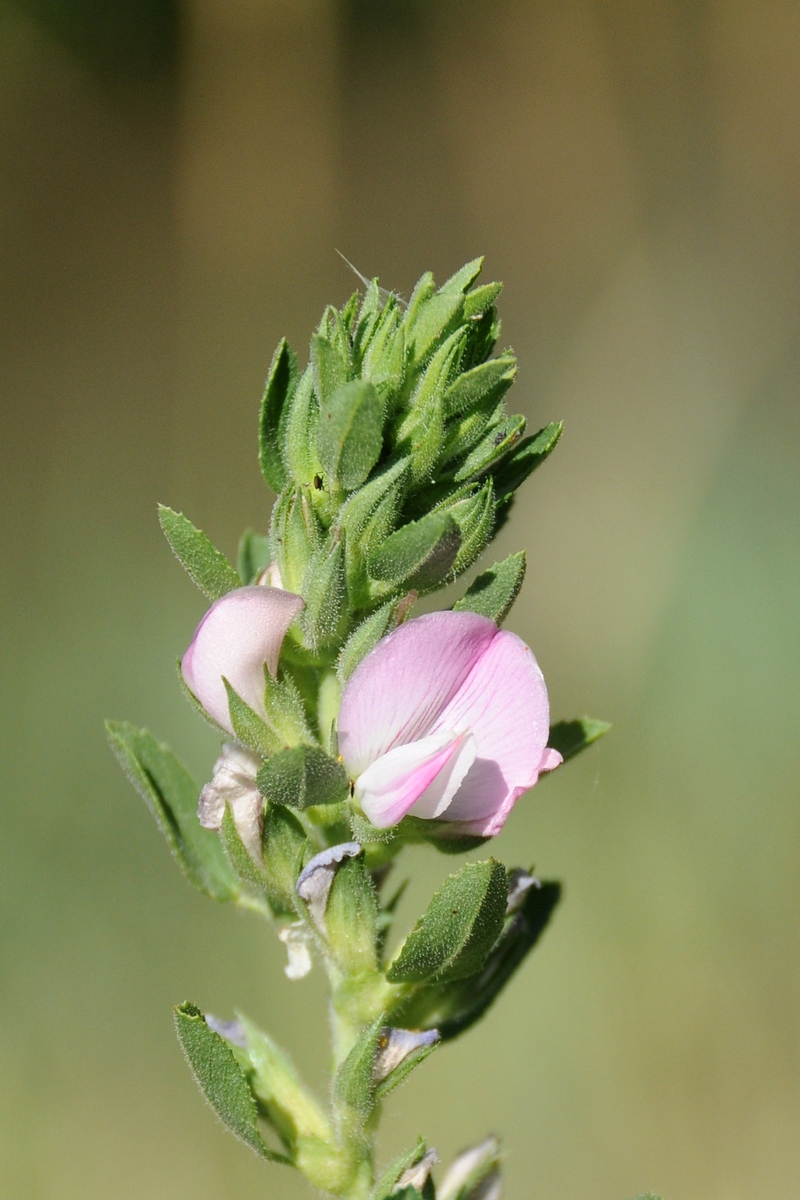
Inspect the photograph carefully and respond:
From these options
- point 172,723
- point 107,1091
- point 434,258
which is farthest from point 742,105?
point 107,1091

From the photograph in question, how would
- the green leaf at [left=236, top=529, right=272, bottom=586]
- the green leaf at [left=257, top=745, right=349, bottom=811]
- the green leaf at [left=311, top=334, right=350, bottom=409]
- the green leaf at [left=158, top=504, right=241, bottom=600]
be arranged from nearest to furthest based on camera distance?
the green leaf at [left=257, top=745, right=349, bottom=811] → the green leaf at [left=311, top=334, right=350, bottom=409] → the green leaf at [left=158, top=504, right=241, bottom=600] → the green leaf at [left=236, top=529, right=272, bottom=586]

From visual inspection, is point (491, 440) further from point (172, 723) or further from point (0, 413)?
point (0, 413)

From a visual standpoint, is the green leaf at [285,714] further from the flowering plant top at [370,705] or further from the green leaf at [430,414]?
the green leaf at [430,414]

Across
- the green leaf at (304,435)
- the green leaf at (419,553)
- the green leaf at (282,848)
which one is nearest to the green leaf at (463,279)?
the green leaf at (304,435)

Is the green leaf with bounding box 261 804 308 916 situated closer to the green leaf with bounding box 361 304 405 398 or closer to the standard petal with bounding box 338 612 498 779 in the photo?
the standard petal with bounding box 338 612 498 779

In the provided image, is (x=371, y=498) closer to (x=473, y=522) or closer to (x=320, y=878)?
(x=473, y=522)

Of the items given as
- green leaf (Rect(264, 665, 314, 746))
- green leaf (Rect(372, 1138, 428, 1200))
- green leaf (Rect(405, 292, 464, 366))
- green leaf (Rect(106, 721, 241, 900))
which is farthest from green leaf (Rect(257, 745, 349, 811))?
green leaf (Rect(405, 292, 464, 366))
